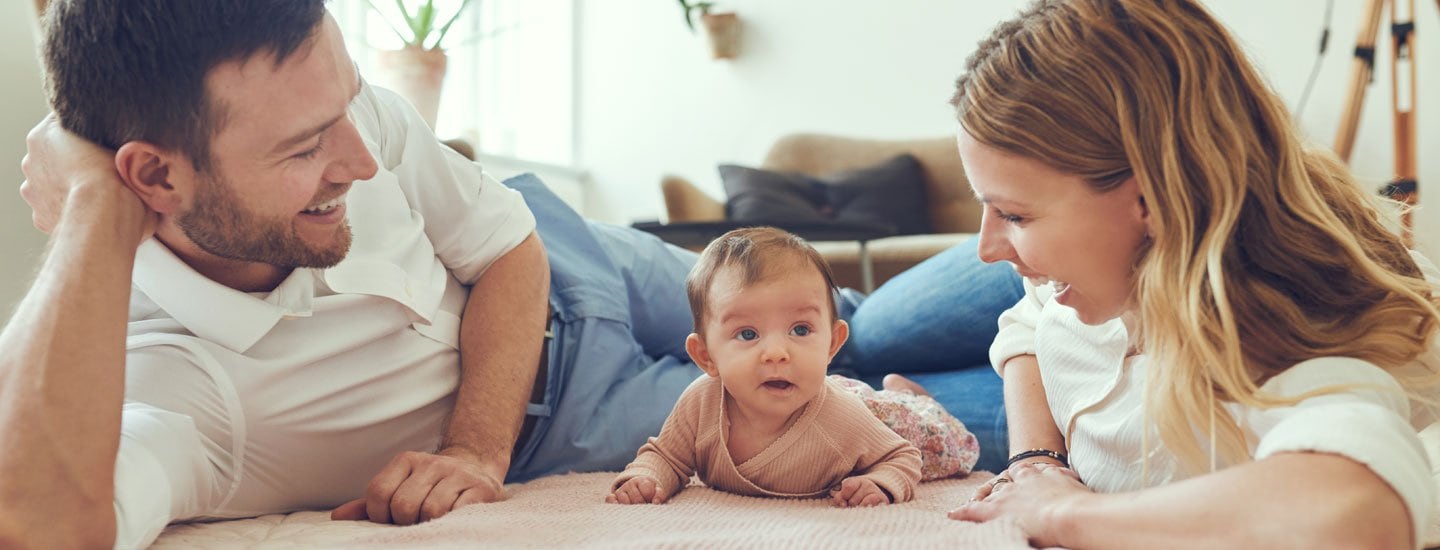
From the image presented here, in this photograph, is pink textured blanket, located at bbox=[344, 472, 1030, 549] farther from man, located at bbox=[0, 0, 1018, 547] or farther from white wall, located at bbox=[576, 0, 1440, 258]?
white wall, located at bbox=[576, 0, 1440, 258]

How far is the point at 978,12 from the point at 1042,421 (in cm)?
388

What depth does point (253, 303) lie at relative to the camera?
127cm

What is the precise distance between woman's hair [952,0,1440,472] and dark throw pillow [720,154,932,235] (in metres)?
3.35

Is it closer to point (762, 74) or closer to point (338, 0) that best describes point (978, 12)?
point (762, 74)

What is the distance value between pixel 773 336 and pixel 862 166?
3535 mm

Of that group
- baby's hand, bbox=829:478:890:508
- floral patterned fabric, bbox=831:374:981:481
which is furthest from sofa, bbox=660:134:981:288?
baby's hand, bbox=829:478:890:508

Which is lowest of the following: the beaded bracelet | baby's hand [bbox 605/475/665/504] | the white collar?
baby's hand [bbox 605/475/665/504]

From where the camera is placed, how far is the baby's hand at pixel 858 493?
1.24 m

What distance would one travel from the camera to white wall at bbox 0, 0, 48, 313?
1.46 metres

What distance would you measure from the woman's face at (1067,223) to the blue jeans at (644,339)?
74cm

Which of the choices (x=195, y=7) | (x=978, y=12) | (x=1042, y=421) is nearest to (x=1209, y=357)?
(x=1042, y=421)

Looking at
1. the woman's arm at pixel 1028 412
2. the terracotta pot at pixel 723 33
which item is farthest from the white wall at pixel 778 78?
the woman's arm at pixel 1028 412

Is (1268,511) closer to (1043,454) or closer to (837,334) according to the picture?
(1043,454)

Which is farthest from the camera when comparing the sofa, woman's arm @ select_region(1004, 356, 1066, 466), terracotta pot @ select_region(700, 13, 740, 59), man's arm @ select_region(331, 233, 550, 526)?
terracotta pot @ select_region(700, 13, 740, 59)
